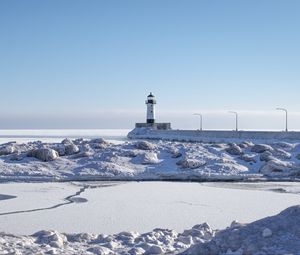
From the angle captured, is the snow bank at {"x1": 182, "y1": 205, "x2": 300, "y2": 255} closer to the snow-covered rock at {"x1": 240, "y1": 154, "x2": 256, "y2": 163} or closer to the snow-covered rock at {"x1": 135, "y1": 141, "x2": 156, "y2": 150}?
the snow-covered rock at {"x1": 240, "y1": 154, "x2": 256, "y2": 163}

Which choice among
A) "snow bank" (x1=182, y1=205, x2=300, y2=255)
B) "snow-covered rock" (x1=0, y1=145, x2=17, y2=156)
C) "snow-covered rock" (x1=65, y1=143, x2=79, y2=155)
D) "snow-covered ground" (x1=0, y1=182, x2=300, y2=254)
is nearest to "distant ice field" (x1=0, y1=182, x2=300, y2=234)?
"snow-covered ground" (x1=0, y1=182, x2=300, y2=254)

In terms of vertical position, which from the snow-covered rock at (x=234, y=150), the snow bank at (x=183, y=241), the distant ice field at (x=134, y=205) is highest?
the snow-covered rock at (x=234, y=150)

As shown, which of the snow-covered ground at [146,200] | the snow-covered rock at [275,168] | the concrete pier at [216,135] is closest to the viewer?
the snow-covered ground at [146,200]

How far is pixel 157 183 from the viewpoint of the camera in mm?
14500

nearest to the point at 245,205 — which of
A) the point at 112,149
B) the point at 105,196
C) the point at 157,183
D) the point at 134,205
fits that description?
the point at 134,205

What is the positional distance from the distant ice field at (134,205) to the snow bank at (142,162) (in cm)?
157

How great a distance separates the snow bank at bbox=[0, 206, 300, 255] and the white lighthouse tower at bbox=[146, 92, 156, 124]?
50.6 meters

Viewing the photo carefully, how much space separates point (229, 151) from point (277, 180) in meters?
4.27

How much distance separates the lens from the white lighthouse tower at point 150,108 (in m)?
57.8

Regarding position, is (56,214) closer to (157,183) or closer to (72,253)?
(72,253)

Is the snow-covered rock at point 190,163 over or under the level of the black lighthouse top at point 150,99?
under

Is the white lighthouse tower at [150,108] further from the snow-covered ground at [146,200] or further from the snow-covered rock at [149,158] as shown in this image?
the snow-covered rock at [149,158]

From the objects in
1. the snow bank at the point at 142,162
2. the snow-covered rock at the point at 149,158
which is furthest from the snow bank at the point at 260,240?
the snow-covered rock at the point at 149,158

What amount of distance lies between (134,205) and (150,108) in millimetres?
48156
